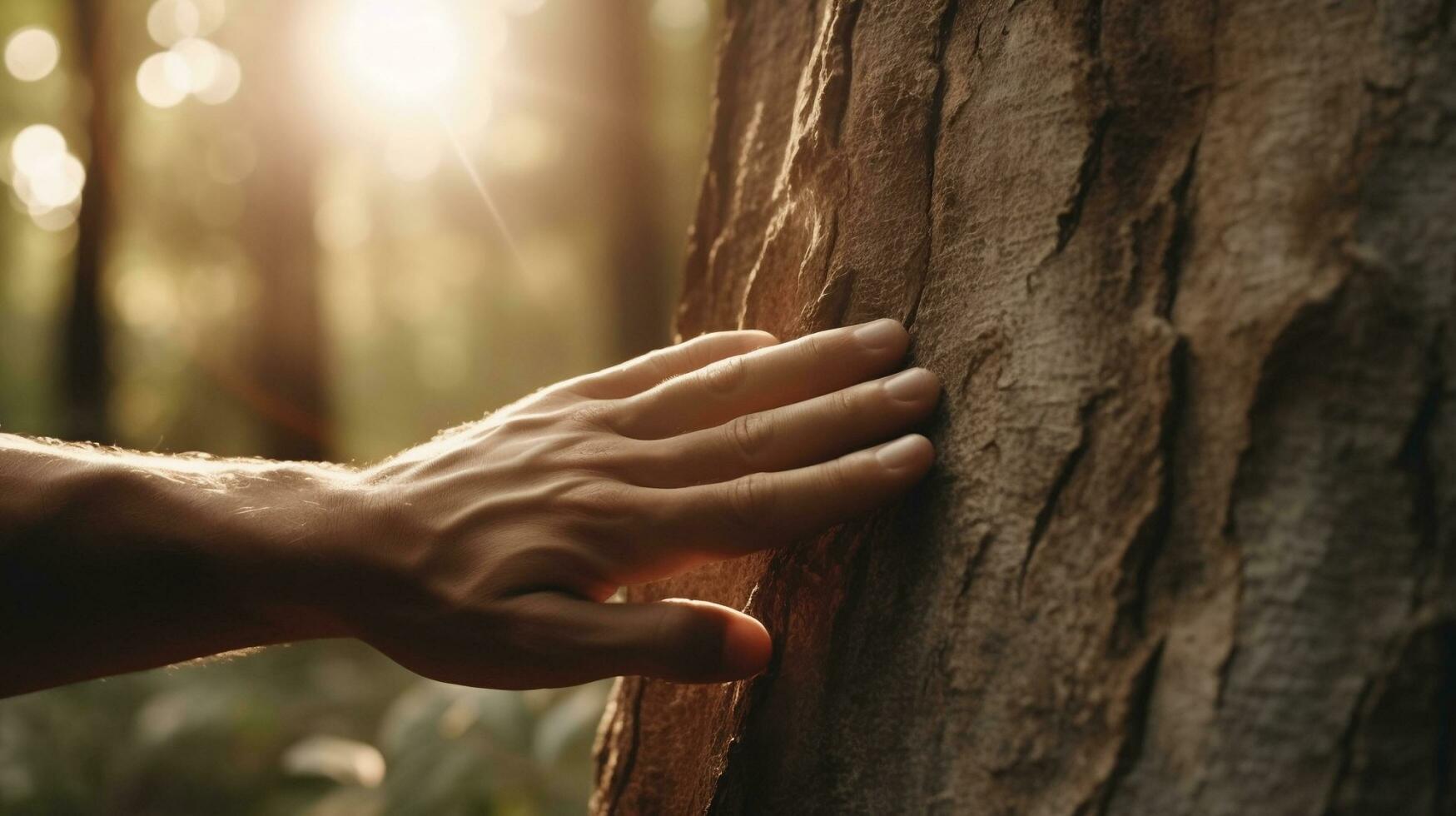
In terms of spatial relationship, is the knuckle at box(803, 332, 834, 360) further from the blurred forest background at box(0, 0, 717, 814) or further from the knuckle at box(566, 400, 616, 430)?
the blurred forest background at box(0, 0, 717, 814)

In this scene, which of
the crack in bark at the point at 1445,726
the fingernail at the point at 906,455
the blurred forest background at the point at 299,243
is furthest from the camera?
the blurred forest background at the point at 299,243

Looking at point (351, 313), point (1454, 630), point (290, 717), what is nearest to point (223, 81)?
point (290, 717)

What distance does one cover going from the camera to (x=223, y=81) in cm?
1377

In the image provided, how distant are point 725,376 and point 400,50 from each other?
12.4m

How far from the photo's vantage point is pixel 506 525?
127 cm

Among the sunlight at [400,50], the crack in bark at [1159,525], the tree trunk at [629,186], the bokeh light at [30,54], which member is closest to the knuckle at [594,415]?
the crack in bark at [1159,525]

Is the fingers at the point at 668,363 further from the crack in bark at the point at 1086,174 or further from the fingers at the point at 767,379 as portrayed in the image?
the crack in bark at the point at 1086,174

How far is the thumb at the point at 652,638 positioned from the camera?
1176 mm

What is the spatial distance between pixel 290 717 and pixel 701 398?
4045 mm

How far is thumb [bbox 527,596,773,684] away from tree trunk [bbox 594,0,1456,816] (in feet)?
0.39

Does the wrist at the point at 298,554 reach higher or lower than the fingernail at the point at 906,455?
higher

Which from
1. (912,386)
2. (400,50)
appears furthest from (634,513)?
(400,50)

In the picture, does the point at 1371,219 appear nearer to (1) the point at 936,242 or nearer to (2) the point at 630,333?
(1) the point at 936,242

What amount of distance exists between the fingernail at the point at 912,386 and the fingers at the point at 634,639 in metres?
0.35
